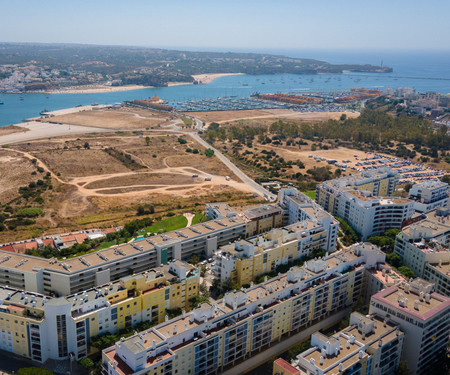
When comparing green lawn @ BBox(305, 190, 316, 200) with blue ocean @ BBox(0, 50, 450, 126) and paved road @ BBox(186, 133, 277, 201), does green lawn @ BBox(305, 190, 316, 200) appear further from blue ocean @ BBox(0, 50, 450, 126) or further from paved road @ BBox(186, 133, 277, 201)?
blue ocean @ BBox(0, 50, 450, 126)

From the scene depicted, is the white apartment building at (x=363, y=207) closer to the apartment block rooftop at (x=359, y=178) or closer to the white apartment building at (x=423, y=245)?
the apartment block rooftop at (x=359, y=178)

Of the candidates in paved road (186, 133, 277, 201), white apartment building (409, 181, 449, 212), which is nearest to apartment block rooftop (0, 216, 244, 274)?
paved road (186, 133, 277, 201)

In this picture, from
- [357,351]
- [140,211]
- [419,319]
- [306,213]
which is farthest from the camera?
[140,211]

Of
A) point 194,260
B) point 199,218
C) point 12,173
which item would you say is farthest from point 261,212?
point 12,173

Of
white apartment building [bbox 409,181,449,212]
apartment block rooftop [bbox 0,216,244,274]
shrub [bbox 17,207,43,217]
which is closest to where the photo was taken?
apartment block rooftop [bbox 0,216,244,274]

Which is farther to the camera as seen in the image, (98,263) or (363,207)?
(363,207)

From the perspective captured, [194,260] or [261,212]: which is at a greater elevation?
[261,212]

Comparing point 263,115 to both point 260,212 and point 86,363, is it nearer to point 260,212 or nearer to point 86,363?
point 260,212
